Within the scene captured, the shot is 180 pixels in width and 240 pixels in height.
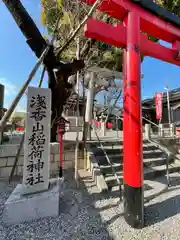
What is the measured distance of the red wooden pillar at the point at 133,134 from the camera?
2.24 m

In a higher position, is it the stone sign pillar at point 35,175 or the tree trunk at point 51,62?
the tree trunk at point 51,62

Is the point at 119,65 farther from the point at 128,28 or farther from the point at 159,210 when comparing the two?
the point at 159,210

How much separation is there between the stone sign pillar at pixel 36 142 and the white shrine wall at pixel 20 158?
158 centimetres

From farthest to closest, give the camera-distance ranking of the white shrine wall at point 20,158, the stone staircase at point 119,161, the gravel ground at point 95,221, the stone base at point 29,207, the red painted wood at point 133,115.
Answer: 1. the stone staircase at point 119,161
2. the white shrine wall at point 20,158
3. the red painted wood at point 133,115
4. the stone base at point 29,207
5. the gravel ground at point 95,221

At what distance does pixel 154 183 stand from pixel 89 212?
2178 millimetres

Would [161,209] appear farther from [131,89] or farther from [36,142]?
[36,142]

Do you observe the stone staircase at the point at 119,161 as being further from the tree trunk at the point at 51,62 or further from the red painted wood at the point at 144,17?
the red painted wood at the point at 144,17

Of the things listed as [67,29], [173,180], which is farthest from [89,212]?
[67,29]

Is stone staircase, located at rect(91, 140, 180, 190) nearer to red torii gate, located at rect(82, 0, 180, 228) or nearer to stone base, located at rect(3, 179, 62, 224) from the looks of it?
red torii gate, located at rect(82, 0, 180, 228)

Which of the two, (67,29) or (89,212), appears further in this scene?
(67,29)

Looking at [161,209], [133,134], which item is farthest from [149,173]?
[133,134]

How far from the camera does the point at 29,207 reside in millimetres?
2248

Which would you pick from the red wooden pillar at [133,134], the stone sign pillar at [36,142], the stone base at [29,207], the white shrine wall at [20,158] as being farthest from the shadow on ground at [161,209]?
the white shrine wall at [20,158]

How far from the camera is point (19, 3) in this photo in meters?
3.08
